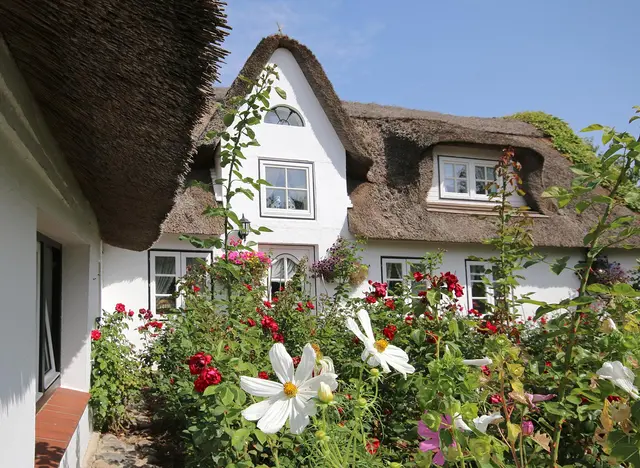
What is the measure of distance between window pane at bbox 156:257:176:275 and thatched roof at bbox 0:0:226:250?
232 inches

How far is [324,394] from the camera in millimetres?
1144

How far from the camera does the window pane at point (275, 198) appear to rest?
30.3ft

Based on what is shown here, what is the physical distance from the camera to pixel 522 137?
12.4m

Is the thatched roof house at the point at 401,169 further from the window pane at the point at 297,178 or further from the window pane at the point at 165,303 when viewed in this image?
the window pane at the point at 165,303

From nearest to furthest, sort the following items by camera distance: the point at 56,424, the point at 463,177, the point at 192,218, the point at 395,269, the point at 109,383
→ 1. the point at 56,424
2. the point at 109,383
3. the point at 192,218
4. the point at 395,269
5. the point at 463,177

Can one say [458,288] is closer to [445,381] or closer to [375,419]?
[375,419]

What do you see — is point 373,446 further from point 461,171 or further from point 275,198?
point 461,171

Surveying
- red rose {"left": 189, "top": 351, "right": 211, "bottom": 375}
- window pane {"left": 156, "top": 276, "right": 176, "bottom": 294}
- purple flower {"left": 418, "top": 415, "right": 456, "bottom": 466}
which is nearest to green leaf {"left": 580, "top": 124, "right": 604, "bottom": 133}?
purple flower {"left": 418, "top": 415, "right": 456, "bottom": 466}

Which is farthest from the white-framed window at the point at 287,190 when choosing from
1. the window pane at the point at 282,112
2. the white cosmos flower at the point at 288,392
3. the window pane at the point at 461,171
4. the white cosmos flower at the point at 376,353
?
the white cosmos flower at the point at 288,392

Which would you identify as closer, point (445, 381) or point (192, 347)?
point (445, 381)

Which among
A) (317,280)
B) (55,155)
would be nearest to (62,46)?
(55,155)

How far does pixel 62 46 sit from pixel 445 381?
1.36m

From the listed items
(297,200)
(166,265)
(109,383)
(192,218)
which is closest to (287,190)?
(297,200)

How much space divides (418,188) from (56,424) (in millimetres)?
8265
